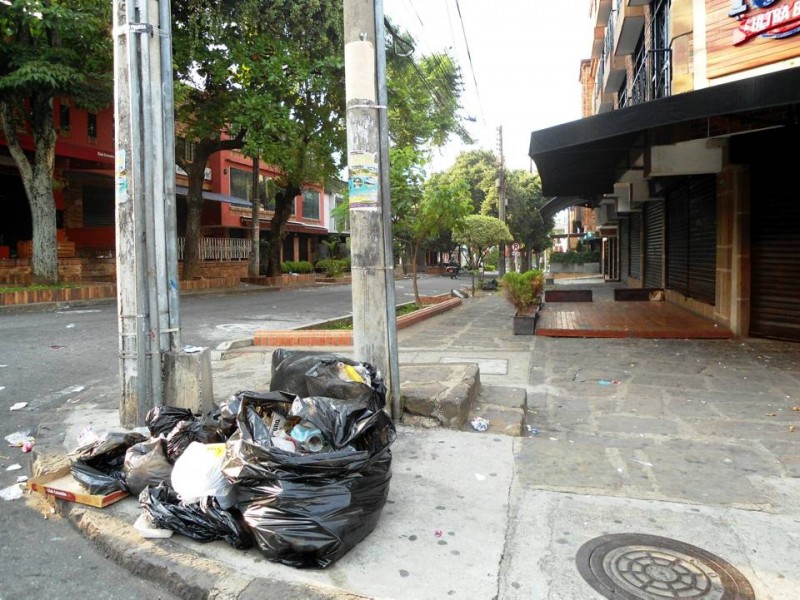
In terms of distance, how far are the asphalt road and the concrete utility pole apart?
87.3 inches

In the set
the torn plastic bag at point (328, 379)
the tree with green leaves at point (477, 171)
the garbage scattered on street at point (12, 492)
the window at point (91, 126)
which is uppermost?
the tree with green leaves at point (477, 171)

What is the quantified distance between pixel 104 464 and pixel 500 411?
2930 mm

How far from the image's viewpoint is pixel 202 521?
2760 mm

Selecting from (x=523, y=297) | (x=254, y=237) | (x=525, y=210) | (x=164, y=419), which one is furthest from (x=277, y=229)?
(x=164, y=419)

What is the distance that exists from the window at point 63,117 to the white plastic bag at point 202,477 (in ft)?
69.4

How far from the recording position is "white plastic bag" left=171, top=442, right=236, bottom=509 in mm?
2803

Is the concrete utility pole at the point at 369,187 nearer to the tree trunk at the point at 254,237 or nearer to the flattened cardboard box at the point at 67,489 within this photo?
the flattened cardboard box at the point at 67,489

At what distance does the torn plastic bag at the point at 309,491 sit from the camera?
8.34ft

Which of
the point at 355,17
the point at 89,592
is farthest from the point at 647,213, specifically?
the point at 89,592

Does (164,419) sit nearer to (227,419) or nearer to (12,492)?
(227,419)

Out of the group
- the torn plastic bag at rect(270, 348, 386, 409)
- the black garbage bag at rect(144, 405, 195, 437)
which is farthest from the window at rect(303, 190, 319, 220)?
the black garbage bag at rect(144, 405, 195, 437)

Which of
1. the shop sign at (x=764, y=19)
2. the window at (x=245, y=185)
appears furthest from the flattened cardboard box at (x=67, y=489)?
the window at (x=245, y=185)

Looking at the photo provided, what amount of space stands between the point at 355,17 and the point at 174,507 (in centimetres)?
352

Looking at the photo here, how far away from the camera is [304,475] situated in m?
2.57
